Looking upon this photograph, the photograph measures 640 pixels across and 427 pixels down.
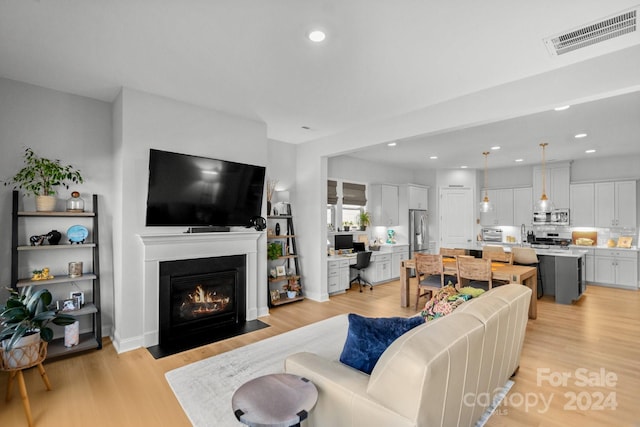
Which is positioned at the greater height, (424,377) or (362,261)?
(424,377)

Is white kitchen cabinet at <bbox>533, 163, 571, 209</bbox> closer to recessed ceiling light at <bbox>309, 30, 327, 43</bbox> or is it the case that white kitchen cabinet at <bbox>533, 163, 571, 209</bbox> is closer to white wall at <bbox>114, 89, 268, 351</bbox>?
recessed ceiling light at <bbox>309, 30, 327, 43</bbox>

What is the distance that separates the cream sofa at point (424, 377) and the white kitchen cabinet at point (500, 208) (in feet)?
23.5

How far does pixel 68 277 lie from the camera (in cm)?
346

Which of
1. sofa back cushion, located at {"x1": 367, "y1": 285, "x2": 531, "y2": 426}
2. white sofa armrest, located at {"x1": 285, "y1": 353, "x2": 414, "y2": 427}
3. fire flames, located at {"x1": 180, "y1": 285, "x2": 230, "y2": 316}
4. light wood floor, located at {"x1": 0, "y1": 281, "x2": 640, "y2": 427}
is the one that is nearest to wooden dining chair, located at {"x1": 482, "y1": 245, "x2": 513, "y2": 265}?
light wood floor, located at {"x1": 0, "y1": 281, "x2": 640, "y2": 427}

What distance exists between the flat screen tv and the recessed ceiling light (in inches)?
81.2

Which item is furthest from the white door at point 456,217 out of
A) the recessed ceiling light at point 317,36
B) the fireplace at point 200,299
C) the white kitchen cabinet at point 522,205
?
the recessed ceiling light at point 317,36

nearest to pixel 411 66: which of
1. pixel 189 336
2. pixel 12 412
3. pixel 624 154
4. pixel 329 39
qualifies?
pixel 329 39

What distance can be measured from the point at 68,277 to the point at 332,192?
4.55 metres

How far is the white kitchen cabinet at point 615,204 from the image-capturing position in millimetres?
6773

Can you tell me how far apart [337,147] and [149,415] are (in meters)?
4.09

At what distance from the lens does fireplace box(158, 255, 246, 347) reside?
3741 millimetres

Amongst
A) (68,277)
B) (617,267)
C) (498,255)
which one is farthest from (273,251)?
(617,267)

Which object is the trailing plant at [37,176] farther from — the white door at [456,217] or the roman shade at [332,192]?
the white door at [456,217]

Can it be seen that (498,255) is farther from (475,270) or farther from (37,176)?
(37,176)
